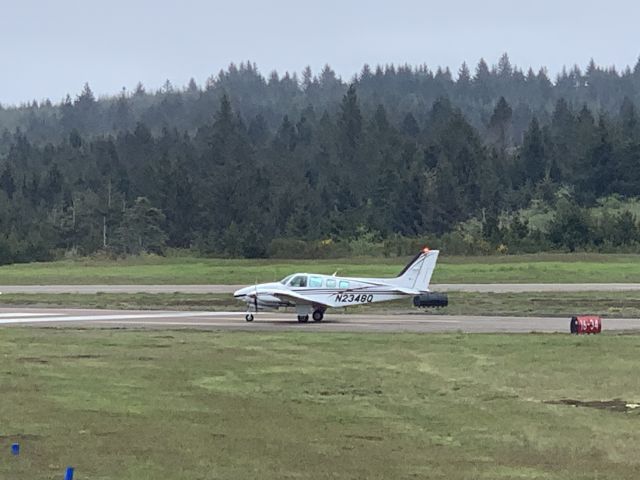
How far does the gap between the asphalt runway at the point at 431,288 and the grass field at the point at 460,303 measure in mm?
2742

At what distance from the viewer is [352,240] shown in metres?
96.6

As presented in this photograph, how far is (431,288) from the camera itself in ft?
174

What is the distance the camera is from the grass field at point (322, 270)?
61.5m

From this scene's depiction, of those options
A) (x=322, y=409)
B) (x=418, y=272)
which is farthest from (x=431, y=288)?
(x=322, y=409)

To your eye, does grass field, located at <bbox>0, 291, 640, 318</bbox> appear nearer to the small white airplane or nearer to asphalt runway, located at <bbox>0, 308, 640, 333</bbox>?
asphalt runway, located at <bbox>0, 308, 640, 333</bbox>

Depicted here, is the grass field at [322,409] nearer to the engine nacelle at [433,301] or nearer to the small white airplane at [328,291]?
the small white airplane at [328,291]

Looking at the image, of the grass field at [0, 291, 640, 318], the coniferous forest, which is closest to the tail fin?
the grass field at [0, 291, 640, 318]

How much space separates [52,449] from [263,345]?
1388cm

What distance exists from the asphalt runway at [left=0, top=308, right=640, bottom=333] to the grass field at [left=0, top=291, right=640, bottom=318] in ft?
8.23

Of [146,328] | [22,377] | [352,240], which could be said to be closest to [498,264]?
[352,240]

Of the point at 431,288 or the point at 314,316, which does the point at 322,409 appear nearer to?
the point at 314,316

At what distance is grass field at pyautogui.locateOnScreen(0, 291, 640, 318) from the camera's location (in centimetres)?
3966

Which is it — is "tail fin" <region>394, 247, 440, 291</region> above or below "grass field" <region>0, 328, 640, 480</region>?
above

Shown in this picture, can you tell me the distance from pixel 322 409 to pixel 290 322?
19.7m
